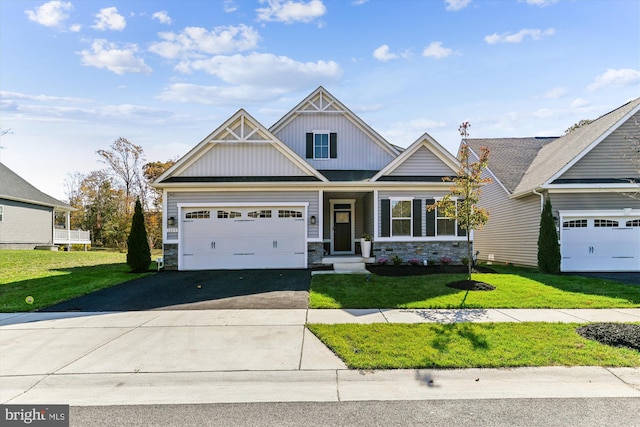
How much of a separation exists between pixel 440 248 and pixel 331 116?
804 cm

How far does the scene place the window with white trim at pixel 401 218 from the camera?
49.5ft

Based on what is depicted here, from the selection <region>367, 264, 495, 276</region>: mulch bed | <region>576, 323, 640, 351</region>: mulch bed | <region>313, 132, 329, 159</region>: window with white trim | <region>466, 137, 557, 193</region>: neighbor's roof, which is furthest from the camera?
<region>466, 137, 557, 193</region>: neighbor's roof

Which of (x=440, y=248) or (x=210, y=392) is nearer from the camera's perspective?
(x=210, y=392)

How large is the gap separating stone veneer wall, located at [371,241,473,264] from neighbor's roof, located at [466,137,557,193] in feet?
16.7

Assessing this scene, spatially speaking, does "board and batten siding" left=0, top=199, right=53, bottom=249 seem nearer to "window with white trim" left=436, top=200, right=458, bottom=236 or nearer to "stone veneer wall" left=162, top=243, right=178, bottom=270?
"stone veneer wall" left=162, top=243, right=178, bottom=270

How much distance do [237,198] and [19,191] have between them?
19511 millimetres

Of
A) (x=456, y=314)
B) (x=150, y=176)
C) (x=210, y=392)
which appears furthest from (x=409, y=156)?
(x=150, y=176)

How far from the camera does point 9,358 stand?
5.44 meters

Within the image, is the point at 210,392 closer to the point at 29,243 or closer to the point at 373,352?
the point at 373,352

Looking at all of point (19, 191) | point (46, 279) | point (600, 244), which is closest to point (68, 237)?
point (19, 191)

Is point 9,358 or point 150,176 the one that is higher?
point 150,176

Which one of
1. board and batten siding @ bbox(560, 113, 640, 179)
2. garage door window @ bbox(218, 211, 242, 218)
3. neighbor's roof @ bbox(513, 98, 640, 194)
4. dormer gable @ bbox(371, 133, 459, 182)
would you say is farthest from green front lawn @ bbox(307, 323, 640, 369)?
board and batten siding @ bbox(560, 113, 640, 179)

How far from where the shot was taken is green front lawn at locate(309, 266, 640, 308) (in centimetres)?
854

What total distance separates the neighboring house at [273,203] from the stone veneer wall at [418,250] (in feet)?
0.13
